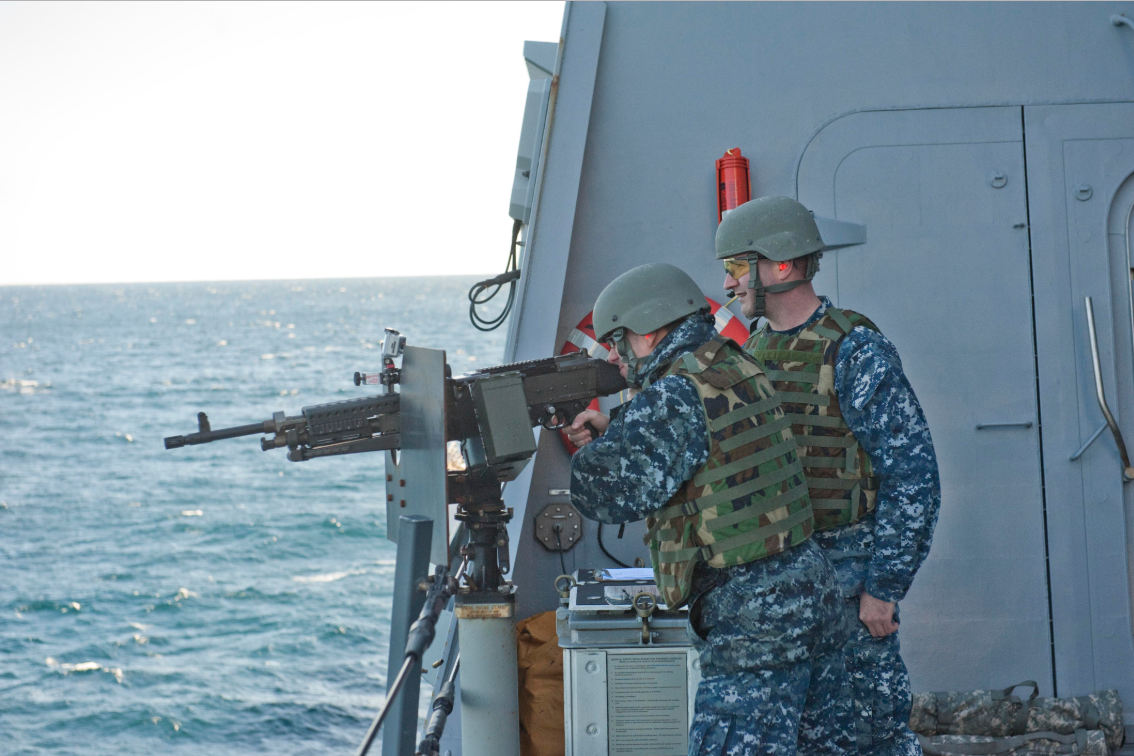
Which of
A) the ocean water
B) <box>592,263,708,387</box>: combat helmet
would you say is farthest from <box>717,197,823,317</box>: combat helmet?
the ocean water

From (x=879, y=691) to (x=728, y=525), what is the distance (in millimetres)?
709

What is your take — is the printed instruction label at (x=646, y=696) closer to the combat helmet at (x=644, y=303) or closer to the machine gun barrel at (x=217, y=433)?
the combat helmet at (x=644, y=303)

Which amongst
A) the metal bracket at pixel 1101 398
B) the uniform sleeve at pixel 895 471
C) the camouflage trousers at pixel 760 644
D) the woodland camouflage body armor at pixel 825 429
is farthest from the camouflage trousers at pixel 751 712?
the metal bracket at pixel 1101 398

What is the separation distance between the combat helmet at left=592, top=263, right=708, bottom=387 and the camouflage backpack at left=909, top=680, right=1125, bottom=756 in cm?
196

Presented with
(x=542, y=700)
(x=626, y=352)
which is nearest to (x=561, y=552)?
(x=542, y=700)

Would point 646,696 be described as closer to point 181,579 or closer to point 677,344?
point 677,344

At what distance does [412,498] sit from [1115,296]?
2784 millimetres

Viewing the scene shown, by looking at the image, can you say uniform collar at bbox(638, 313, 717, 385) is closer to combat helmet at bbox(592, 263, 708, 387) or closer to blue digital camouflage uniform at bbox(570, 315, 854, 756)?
combat helmet at bbox(592, 263, 708, 387)

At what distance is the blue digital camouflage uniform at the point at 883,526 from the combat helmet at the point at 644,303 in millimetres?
480

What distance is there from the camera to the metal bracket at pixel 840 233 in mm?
3822

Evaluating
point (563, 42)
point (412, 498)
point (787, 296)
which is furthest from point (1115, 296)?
point (412, 498)

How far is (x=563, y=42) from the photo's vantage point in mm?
3943

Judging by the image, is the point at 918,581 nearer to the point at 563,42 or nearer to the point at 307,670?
the point at 563,42

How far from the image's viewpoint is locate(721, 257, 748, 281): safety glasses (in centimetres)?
284
